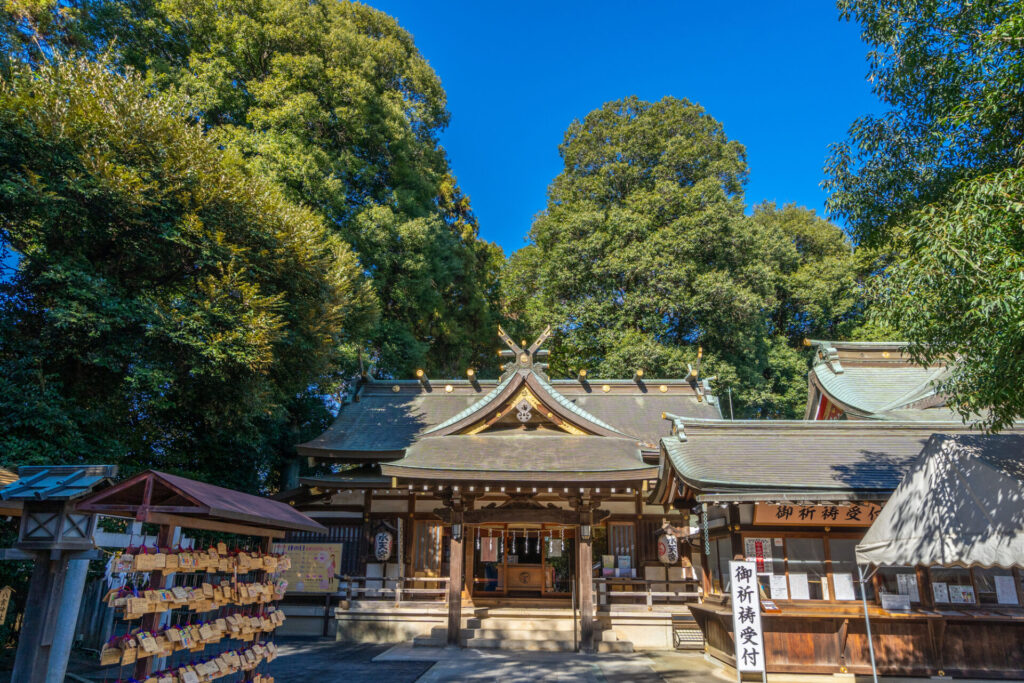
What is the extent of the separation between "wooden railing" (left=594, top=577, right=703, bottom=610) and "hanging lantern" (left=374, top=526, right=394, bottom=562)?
5328 millimetres

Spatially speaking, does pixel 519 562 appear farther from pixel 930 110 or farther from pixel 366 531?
pixel 930 110

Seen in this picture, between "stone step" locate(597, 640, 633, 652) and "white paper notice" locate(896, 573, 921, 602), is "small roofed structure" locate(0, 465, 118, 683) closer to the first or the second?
"stone step" locate(597, 640, 633, 652)

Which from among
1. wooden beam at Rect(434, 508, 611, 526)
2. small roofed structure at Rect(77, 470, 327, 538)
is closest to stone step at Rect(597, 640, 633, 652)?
wooden beam at Rect(434, 508, 611, 526)

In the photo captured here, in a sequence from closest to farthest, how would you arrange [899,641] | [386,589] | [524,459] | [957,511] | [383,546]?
[957,511] < [899,641] < [524,459] < [386,589] < [383,546]

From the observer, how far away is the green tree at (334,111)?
2080 centimetres

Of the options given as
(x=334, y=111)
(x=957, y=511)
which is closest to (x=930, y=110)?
(x=957, y=511)

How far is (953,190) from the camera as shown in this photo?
6875 millimetres

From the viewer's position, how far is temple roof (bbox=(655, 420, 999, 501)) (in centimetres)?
952

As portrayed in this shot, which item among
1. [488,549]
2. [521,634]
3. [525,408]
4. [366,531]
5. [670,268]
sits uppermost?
[670,268]

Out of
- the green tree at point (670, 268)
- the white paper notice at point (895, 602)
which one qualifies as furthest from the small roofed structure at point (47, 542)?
the green tree at point (670, 268)

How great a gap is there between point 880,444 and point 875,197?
19.3 ft

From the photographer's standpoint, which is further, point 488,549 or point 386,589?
point 488,549

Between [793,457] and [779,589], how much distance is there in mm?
2765

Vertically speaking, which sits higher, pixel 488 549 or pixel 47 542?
pixel 47 542
